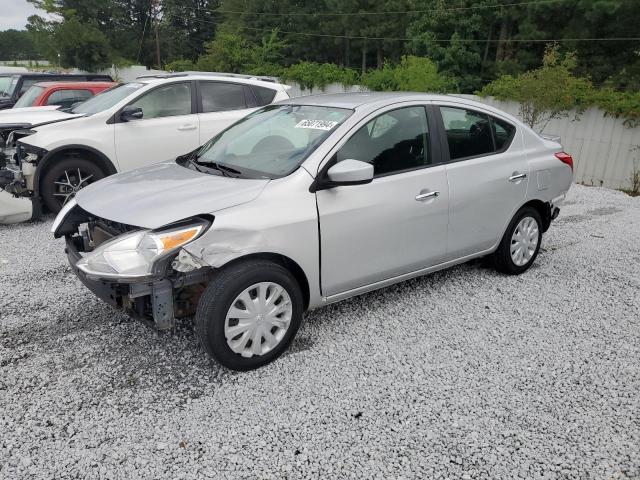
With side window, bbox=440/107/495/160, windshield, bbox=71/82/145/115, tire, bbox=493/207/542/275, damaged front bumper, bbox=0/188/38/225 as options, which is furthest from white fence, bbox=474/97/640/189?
damaged front bumper, bbox=0/188/38/225

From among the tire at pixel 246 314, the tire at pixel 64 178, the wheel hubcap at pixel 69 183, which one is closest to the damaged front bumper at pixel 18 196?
the tire at pixel 64 178

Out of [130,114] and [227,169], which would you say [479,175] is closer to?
[227,169]

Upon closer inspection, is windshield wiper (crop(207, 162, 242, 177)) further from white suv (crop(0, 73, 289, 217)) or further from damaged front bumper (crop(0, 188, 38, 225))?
damaged front bumper (crop(0, 188, 38, 225))

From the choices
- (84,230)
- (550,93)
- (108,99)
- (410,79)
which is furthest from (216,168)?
(410,79)

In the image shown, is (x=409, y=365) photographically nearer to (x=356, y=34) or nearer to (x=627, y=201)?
(x=627, y=201)

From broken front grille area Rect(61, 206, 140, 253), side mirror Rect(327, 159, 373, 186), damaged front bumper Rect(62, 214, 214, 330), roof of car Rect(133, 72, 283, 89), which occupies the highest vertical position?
roof of car Rect(133, 72, 283, 89)

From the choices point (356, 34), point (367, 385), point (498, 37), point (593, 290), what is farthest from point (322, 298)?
point (356, 34)

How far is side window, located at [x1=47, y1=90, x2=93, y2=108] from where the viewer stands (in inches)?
370

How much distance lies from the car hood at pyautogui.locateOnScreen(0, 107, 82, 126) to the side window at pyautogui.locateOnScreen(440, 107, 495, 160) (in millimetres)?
4975

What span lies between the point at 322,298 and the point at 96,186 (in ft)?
6.05

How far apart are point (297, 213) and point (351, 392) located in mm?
1147

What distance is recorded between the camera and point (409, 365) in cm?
341

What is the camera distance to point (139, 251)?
2.96 meters

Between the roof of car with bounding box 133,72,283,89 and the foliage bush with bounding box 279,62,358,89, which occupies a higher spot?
the roof of car with bounding box 133,72,283,89
